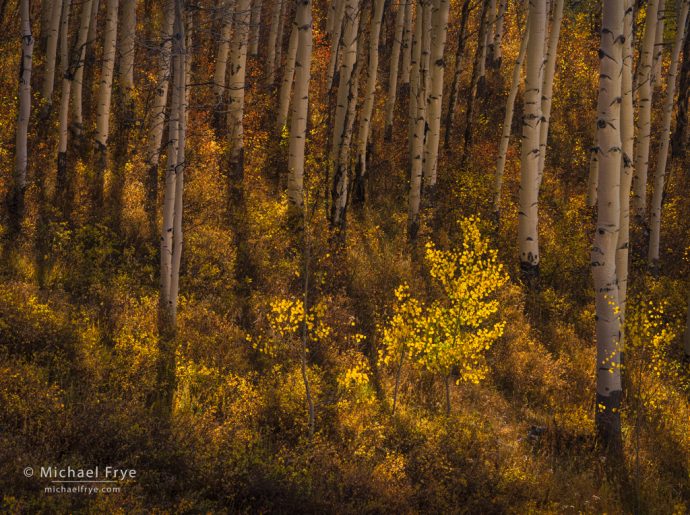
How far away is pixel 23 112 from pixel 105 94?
220 cm

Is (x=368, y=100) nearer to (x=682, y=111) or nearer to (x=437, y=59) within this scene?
(x=437, y=59)

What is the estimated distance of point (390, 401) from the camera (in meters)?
7.75

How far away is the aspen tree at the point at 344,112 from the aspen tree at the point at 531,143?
10.6 feet

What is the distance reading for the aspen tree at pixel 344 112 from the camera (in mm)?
10617

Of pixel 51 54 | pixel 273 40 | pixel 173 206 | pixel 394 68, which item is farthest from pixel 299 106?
pixel 273 40

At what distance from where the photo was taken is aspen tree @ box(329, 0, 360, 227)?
1062 cm

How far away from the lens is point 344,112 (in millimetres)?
11172

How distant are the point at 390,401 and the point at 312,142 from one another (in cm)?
876

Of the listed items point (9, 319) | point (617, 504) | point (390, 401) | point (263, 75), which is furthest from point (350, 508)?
point (263, 75)

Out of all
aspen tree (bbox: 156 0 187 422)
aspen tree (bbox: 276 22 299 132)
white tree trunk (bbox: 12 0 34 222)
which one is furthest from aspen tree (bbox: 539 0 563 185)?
white tree trunk (bbox: 12 0 34 222)

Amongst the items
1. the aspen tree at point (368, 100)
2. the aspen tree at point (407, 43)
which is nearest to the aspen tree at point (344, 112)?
the aspen tree at point (368, 100)

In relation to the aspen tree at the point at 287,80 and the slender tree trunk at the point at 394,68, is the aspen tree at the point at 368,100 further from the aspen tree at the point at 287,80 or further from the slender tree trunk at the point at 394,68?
the slender tree trunk at the point at 394,68

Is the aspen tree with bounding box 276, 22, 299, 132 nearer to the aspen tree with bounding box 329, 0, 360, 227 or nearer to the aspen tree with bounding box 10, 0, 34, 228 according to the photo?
the aspen tree with bounding box 329, 0, 360, 227

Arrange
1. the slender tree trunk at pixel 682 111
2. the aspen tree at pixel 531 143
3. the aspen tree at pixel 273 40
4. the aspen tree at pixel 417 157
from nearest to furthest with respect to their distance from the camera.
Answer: the aspen tree at pixel 531 143 → the aspen tree at pixel 417 157 → the aspen tree at pixel 273 40 → the slender tree trunk at pixel 682 111
